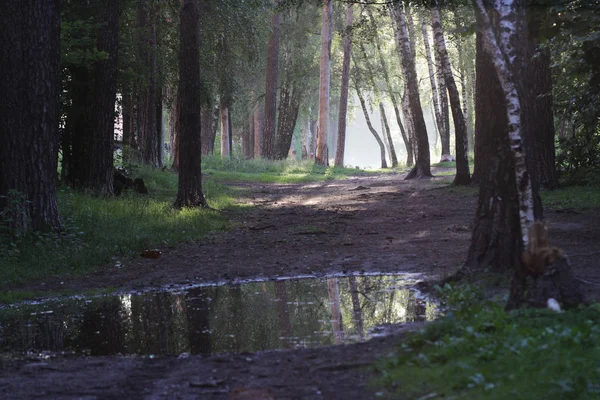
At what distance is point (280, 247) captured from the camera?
11.8 m

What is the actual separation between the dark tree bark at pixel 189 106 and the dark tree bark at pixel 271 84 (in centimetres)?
2213

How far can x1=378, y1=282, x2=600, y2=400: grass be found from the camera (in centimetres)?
378

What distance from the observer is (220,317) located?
281 inches

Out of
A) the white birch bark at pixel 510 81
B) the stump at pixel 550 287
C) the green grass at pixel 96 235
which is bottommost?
the green grass at pixel 96 235

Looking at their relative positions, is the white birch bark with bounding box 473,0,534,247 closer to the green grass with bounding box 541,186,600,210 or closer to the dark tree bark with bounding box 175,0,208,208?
the green grass with bounding box 541,186,600,210

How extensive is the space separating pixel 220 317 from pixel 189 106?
9.34 m

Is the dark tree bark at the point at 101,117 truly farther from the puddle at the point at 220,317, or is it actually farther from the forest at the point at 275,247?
the puddle at the point at 220,317

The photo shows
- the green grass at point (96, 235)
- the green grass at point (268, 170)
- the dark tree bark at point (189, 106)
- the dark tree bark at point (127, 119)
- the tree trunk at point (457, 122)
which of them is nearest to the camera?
the green grass at point (96, 235)

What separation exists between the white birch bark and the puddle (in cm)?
126

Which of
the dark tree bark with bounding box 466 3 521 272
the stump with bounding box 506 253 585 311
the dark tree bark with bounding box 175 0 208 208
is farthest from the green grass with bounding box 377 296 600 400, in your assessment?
the dark tree bark with bounding box 175 0 208 208

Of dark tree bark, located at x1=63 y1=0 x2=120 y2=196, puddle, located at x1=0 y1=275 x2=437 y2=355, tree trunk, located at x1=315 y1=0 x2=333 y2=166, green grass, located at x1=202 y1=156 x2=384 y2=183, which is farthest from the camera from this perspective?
tree trunk, located at x1=315 y1=0 x2=333 y2=166

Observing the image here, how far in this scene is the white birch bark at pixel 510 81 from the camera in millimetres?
6715

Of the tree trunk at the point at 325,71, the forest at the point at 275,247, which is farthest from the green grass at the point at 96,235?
the tree trunk at the point at 325,71

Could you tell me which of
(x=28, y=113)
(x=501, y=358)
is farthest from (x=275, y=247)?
(x=501, y=358)
